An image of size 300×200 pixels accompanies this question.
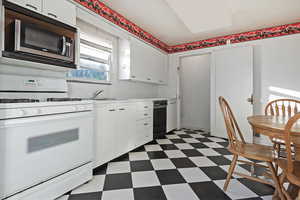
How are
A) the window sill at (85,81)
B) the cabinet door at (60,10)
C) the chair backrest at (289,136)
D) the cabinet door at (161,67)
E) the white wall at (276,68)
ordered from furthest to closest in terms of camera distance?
the cabinet door at (161,67), the white wall at (276,68), the window sill at (85,81), the cabinet door at (60,10), the chair backrest at (289,136)

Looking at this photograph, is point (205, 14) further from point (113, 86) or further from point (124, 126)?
point (124, 126)

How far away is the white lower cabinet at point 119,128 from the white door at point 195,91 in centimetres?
197

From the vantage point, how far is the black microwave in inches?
49.8

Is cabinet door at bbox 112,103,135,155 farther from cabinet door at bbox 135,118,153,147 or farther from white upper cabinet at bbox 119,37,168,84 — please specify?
white upper cabinet at bbox 119,37,168,84

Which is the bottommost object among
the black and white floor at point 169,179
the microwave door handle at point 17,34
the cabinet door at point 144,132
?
the black and white floor at point 169,179

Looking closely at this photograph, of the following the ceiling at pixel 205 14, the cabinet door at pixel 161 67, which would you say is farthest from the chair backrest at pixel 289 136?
the cabinet door at pixel 161 67

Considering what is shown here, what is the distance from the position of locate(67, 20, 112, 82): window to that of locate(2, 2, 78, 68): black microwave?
50 centimetres

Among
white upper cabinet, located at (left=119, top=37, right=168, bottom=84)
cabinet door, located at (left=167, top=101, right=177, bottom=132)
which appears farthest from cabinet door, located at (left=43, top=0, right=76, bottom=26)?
cabinet door, located at (left=167, top=101, right=177, bottom=132)

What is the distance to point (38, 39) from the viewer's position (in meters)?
1.42

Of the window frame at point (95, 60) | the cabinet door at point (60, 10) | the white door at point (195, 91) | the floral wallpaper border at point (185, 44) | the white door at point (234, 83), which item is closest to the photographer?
the cabinet door at point (60, 10)

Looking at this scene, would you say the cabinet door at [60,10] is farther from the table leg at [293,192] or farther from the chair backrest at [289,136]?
the table leg at [293,192]

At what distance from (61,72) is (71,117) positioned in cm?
78

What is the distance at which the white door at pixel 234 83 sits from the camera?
10.5 feet

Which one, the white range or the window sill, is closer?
the white range
